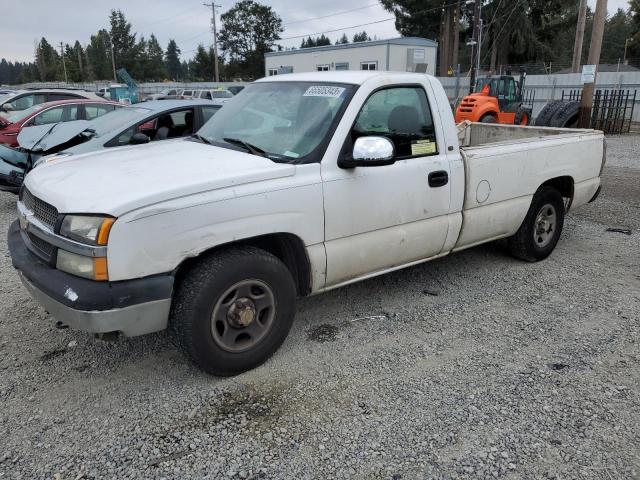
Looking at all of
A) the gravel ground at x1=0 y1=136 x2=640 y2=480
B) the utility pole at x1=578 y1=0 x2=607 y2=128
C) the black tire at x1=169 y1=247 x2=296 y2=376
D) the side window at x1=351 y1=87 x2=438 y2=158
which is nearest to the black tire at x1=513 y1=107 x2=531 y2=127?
the utility pole at x1=578 y1=0 x2=607 y2=128

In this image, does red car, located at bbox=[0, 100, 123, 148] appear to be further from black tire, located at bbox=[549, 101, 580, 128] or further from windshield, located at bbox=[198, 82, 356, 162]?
black tire, located at bbox=[549, 101, 580, 128]

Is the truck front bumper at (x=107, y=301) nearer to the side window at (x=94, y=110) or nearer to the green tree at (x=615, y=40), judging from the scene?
the side window at (x=94, y=110)

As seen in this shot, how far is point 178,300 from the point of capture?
9.92 ft

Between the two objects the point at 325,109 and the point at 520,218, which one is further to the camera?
the point at 520,218

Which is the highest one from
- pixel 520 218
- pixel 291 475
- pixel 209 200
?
pixel 209 200

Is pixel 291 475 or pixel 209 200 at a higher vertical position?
pixel 209 200

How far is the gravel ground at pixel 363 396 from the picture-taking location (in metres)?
2.62

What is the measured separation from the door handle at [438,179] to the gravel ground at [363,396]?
3.52ft

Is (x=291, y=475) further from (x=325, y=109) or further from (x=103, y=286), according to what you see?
(x=325, y=109)

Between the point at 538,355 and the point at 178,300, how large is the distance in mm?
2491

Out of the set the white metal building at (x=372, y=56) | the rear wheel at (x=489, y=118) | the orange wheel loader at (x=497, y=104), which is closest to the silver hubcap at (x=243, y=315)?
the orange wheel loader at (x=497, y=104)

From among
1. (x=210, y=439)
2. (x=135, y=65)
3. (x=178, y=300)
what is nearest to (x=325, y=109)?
(x=178, y=300)

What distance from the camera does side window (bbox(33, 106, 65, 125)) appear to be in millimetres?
9930

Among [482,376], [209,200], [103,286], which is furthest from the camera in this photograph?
[482,376]
